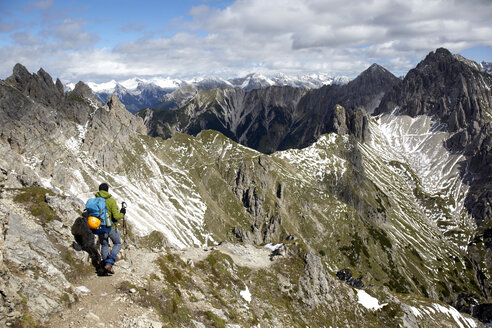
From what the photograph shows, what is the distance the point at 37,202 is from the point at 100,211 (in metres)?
14.2

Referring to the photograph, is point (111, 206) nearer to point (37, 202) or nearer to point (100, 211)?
point (100, 211)

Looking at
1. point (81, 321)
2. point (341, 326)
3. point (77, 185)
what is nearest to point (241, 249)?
point (341, 326)

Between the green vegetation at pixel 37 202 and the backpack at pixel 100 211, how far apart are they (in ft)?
31.7

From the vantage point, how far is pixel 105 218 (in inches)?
911

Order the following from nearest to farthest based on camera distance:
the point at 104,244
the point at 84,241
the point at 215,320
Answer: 1. the point at 104,244
2. the point at 84,241
3. the point at 215,320

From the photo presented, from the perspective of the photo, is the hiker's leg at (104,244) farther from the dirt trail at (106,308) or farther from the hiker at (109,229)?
the dirt trail at (106,308)

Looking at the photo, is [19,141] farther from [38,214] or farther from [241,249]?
[38,214]

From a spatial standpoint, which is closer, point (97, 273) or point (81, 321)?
point (81, 321)

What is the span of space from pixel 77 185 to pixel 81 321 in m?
202

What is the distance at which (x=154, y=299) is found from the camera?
88.1 ft

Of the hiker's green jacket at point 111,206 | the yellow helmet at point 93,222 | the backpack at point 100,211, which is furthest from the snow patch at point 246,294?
the yellow helmet at point 93,222

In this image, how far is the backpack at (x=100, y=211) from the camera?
74.0 ft

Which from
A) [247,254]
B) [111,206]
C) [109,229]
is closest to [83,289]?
[109,229]

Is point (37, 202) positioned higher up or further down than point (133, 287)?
higher up
